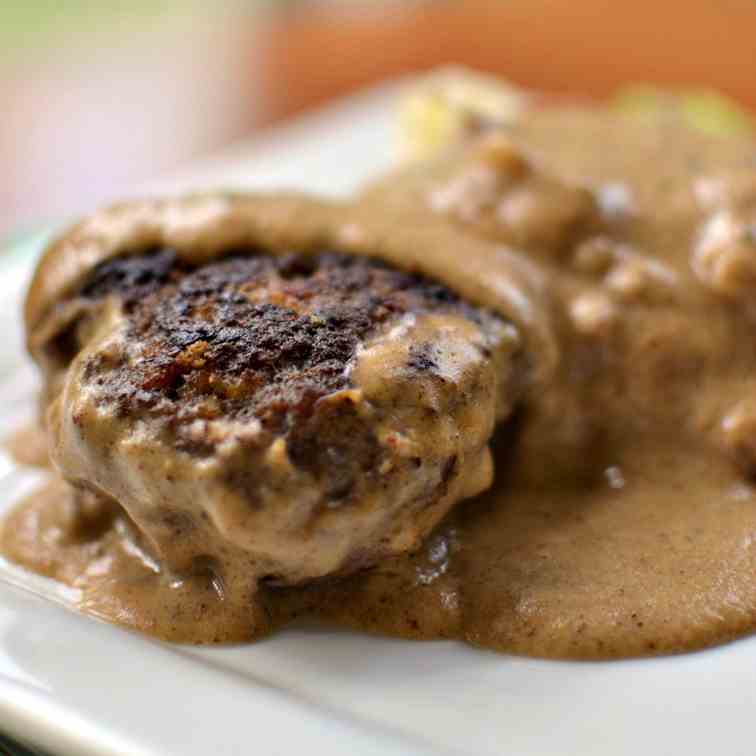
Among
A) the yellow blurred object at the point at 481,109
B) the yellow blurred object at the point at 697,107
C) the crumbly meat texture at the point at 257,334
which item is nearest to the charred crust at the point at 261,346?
the crumbly meat texture at the point at 257,334

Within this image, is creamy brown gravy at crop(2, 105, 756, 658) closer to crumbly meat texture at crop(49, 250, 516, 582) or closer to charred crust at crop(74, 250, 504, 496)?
crumbly meat texture at crop(49, 250, 516, 582)

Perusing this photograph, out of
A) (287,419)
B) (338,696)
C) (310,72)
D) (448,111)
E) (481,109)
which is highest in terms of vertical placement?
(287,419)

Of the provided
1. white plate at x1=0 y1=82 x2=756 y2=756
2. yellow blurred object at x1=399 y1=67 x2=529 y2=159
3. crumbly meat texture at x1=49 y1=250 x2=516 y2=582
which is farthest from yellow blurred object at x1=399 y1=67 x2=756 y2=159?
white plate at x1=0 y1=82 x2=756 y2=756

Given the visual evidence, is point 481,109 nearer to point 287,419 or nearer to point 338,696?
point 287,419

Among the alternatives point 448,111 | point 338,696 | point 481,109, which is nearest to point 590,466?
point 338,696

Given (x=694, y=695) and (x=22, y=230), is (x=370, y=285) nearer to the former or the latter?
(x=694, y=695)

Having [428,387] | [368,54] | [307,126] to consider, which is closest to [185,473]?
[428,387]

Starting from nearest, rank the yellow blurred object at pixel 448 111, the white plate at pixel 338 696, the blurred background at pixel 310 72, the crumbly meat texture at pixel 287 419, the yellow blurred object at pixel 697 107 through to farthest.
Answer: the white plate at pixel 338 696, the crumbly meat texture at pixel 287 419, the yellow blurred object at pixel 448 111, the yellow blurred object at pixel 697 107, the blurred background at pixel 310 72

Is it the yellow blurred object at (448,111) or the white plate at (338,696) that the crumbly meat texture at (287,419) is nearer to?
the white plate at (338,696)
